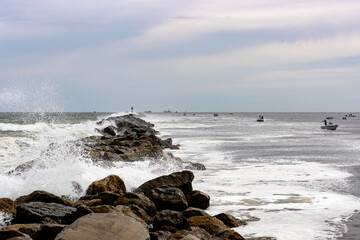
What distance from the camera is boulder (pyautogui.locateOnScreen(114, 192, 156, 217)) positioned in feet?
26.7

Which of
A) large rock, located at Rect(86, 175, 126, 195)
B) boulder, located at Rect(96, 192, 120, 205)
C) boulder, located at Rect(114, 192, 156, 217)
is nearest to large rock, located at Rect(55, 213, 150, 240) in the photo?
boulder, located at Rect(114, 192, 156, 217)

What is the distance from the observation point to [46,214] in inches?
280

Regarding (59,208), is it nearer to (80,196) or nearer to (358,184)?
(80,196)

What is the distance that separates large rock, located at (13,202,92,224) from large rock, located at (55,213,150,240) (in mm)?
1259

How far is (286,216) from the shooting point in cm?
871

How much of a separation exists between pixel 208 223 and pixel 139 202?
145 cm

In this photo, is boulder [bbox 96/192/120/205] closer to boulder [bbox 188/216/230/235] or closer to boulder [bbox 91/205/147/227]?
boulder [bbox 91/205/147/227]

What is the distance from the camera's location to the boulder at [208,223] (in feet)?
23.9

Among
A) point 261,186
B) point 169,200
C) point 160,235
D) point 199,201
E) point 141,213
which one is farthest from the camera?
point 261,186

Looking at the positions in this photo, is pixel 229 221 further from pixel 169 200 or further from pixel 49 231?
pixel 49 231

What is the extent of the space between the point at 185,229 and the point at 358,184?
768cm

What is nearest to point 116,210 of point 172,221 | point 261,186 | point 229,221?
point 172,221

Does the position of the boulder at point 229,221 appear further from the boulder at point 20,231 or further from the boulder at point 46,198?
the boulder at point 20,231

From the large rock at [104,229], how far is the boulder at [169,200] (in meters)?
3.07
